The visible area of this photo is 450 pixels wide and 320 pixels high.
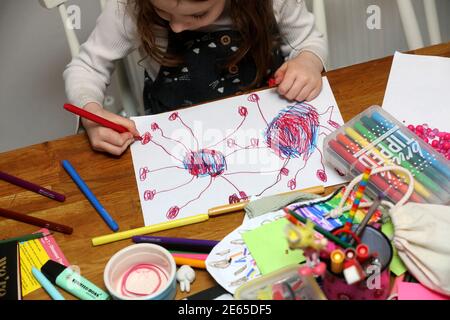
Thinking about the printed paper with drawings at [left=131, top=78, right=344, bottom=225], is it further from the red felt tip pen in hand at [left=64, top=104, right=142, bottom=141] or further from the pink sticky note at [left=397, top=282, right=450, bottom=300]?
the pink sticky note at [left=397, top=282, right=450, bottom=300]

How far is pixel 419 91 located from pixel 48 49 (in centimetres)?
96

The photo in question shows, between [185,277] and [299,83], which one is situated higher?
[299,83]

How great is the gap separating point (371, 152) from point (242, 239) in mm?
203

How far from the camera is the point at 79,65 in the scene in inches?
39.1

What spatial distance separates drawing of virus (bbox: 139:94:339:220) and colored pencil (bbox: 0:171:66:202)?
0.12m

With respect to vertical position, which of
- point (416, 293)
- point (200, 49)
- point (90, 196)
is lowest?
point (416, 293)

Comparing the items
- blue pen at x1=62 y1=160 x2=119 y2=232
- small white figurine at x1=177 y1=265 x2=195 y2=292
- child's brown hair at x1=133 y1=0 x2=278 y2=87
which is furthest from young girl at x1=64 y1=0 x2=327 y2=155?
small white figurine at x1=177 y1=265 x2=195 y2=292

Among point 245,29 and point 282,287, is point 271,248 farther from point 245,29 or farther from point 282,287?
point 245,29

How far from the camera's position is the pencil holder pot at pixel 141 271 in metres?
0.63

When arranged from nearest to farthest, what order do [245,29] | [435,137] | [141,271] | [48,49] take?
[141,271]
[435,137]
[245,29]
[48,49]

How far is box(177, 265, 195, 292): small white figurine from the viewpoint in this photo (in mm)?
650

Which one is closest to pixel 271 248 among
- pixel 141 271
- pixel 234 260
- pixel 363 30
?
pixel 234 260

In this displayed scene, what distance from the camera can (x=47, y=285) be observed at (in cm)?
67

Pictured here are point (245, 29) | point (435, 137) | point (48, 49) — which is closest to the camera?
point (435, 137)
